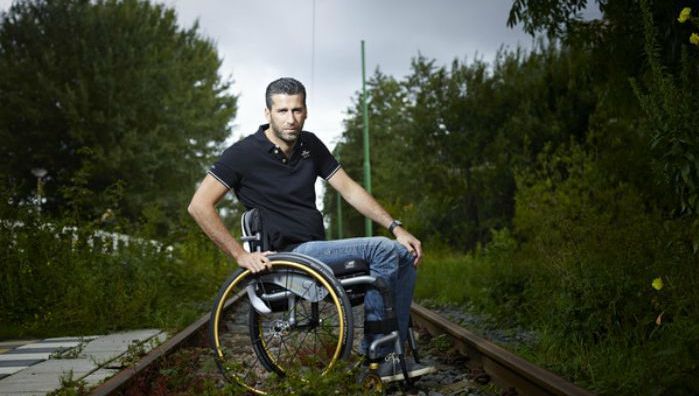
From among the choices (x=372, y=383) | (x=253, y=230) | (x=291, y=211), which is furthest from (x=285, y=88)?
(x=372, y=383)

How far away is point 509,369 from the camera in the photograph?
4.18 m

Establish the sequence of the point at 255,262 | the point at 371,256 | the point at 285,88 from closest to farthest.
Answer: the point at 255,262
the point at 371,256
the point at 285,88

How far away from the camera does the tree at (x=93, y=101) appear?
25.6 m

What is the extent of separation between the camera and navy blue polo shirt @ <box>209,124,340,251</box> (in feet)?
12.8

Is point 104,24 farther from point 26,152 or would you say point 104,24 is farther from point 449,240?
point 449,240

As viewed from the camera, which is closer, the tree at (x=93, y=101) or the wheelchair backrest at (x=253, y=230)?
the wheelchair backrest at (x=253, y=230)

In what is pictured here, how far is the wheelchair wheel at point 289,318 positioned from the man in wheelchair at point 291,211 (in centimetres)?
14

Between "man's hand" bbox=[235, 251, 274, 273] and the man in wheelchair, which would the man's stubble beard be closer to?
the man in wheelchair

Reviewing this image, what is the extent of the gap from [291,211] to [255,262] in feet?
1.23

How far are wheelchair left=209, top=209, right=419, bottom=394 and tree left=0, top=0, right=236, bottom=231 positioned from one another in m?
21.5

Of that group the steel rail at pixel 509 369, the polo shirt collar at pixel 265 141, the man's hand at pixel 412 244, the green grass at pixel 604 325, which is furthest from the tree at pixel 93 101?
the man's hand at pixel 412 244

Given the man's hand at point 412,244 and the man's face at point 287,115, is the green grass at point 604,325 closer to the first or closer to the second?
the man's hand at point 412,244

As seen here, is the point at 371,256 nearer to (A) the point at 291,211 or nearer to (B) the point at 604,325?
(A) the point at 291,211

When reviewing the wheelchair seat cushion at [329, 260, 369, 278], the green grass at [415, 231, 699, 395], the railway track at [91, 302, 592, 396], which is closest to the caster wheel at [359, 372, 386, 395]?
the wheelchair seat cushion at [329, 260, 369, 278]
